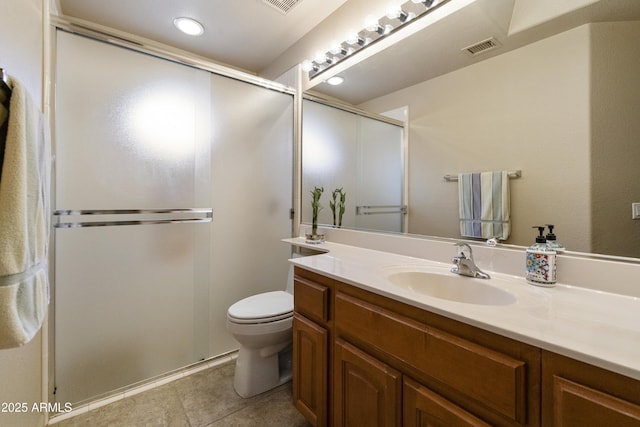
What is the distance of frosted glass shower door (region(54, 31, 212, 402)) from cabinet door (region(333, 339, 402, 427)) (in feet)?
3.91

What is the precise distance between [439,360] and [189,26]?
8.34 feet

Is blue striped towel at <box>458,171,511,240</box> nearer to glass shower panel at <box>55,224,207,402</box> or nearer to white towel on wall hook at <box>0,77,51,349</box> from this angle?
white towel on wall hook at <box>0,77,51,349</box>

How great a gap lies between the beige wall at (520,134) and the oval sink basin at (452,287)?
28cm

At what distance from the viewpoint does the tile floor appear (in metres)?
1.33

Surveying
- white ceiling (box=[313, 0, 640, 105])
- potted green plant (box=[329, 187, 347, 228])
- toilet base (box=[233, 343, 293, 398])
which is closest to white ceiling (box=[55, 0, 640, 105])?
white ceiling (box=[313, 0, 640, 105])

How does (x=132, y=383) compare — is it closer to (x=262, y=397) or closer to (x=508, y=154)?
(x=262, y=397)

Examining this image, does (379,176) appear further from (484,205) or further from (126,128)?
(126,128)

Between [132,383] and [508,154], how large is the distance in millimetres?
2310

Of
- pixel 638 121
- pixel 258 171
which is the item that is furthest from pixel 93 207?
pixel 638 121

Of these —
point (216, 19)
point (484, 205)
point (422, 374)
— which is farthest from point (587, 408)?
point (216, 19)

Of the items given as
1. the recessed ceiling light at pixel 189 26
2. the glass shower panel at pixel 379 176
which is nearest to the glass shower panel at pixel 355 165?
the glass shower panel at pixel 379 176

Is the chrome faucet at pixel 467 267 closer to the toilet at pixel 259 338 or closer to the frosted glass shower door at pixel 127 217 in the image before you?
the toilet at pixel 259 338

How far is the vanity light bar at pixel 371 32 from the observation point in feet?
4.59

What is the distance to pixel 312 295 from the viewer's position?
118 cm
